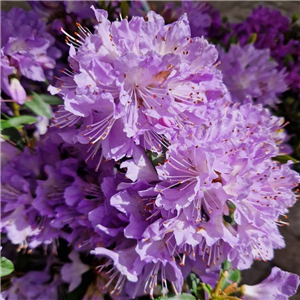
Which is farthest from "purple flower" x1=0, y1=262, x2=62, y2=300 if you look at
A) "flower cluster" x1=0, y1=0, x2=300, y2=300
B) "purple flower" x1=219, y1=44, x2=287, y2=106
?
"purple flower" x1=219, y1=44, x2=287, y2=106

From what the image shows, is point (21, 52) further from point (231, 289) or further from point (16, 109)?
point (231, 289)

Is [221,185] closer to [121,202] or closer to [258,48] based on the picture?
[121,202]

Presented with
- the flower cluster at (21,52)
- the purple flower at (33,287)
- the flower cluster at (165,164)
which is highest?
the flower cluster at (21,52)

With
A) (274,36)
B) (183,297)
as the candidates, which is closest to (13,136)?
(183,297)

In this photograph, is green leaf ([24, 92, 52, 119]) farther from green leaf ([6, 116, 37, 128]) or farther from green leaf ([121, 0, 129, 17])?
green leaf ([121, 0, 129, 17])

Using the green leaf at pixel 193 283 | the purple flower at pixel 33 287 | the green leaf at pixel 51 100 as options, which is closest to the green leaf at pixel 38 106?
the green leaf at pixel 51 100

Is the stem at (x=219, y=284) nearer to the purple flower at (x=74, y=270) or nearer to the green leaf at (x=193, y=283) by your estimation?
the green leaf at (x=193, y=283)
